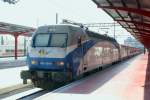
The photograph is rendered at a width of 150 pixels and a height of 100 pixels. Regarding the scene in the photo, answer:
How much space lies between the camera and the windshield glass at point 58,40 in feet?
52.7

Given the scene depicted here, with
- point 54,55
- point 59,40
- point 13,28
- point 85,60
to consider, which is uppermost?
point 13,28

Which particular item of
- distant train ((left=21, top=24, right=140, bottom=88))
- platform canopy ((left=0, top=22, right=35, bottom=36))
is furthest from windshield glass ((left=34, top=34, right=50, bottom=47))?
platform canopy ((left=0, top=22, right=35, bottom=36))

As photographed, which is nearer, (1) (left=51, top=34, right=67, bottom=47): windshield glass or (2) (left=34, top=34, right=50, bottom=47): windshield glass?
(1) (left=51, top=34, right=67, bottom=47): windshield glass

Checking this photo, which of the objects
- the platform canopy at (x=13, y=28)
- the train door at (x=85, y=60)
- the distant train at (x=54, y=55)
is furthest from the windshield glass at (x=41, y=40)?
the platform canopy at (x=13, y=28)

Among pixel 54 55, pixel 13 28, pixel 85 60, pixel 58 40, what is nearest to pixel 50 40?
pixel 58 40

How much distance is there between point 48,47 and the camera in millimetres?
16125

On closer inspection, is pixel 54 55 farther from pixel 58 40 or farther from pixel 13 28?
pixel 13 28

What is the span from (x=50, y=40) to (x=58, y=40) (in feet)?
1.19

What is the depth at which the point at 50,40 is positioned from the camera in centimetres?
1642

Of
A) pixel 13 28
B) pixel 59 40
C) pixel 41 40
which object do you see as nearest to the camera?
pixel 59 40

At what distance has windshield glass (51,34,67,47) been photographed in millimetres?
16066

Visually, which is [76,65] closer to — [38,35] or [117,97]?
[38,35]

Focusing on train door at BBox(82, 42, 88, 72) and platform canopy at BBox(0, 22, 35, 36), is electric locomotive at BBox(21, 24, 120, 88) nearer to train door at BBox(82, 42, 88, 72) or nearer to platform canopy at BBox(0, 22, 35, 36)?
train door at BBox(82, 42, 88, 72)

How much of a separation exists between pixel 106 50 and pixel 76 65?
Answer: 34.2ft
